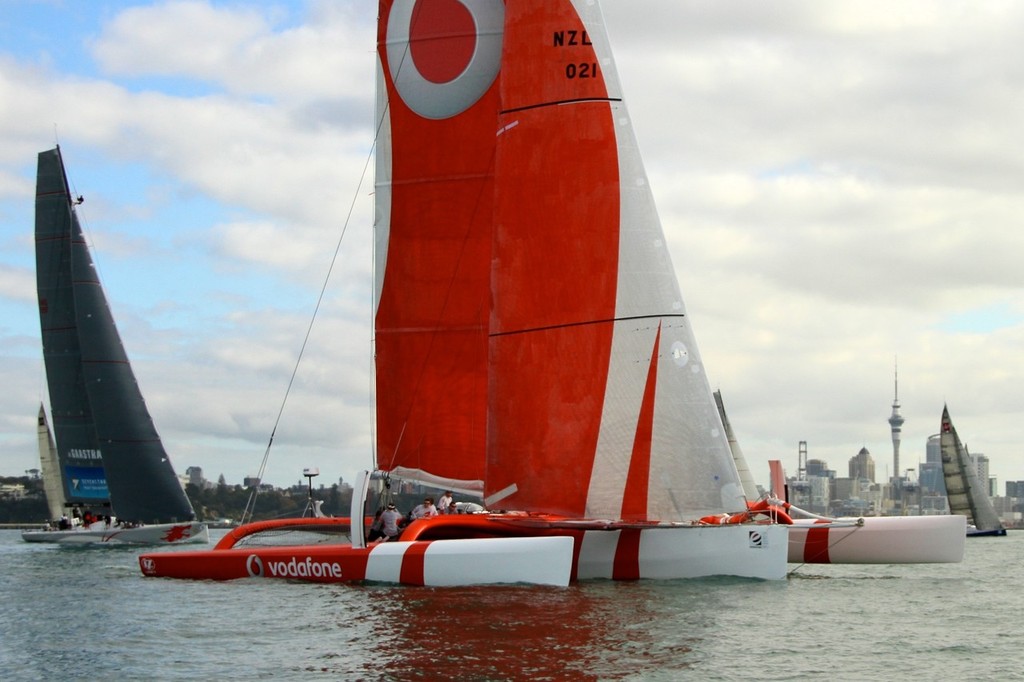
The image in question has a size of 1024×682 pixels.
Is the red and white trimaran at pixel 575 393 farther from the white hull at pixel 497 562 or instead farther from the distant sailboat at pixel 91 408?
the distant sailboat at pixel 91 408

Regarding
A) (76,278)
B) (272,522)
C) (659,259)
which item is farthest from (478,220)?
(76,278)

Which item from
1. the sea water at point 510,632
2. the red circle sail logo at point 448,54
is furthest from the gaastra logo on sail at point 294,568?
the red circle sail logo at point 448,54

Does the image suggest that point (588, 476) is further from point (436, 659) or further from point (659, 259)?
point (436, 659)

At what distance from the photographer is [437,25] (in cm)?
2269

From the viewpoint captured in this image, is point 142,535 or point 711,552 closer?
point 711,552

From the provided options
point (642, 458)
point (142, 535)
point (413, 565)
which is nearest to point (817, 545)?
point (642, 458)

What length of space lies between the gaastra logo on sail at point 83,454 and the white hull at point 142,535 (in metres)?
2.36

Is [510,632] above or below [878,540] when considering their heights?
below

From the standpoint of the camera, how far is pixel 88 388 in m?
40.7

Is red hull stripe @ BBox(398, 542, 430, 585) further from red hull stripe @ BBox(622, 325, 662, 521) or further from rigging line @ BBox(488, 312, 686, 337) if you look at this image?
rigging line @ BBox(488, 312, 686, 337)

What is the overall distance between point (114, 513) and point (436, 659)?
30.7 m

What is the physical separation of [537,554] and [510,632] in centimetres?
296

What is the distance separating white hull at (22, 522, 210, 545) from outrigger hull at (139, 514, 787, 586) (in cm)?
2169

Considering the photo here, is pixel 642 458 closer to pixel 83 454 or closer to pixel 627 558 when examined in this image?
pixel 627 558
